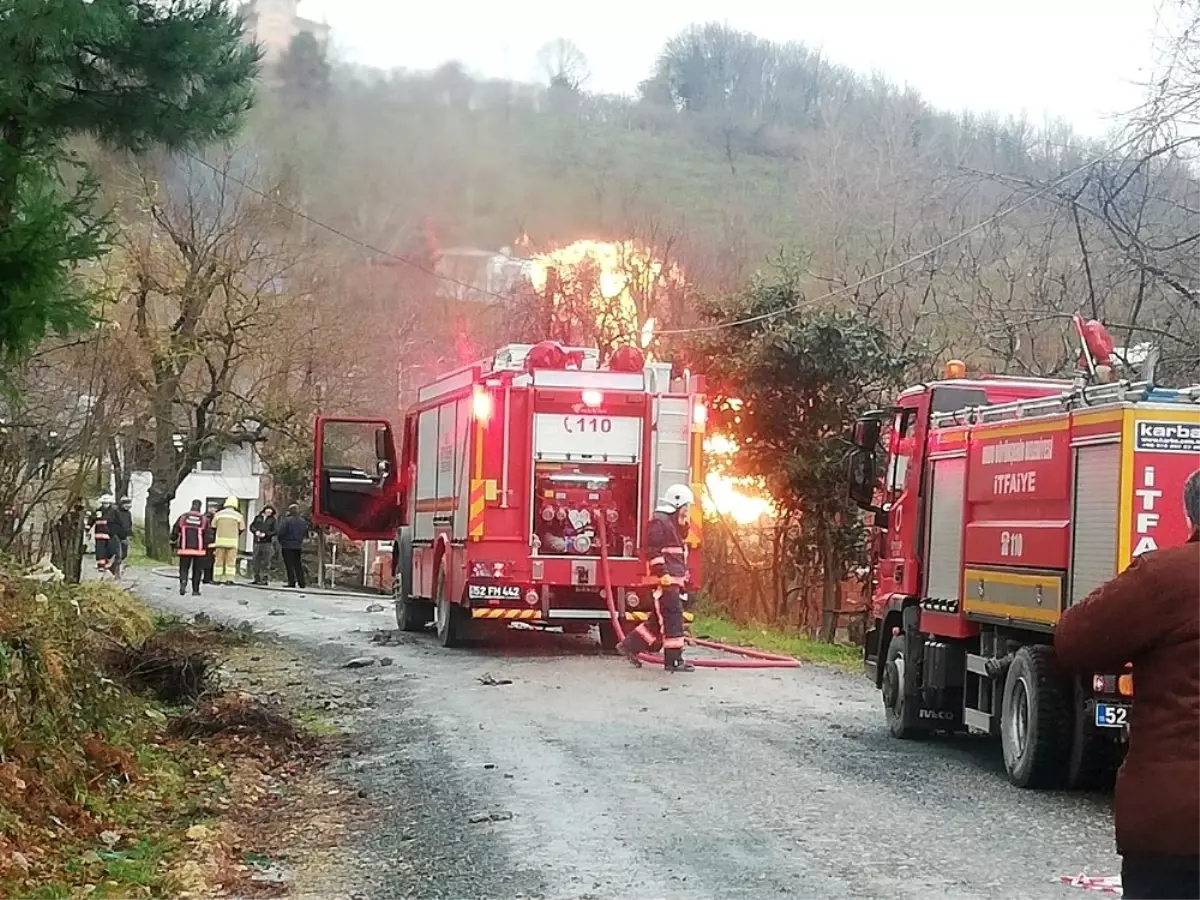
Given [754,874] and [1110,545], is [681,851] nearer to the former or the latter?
[754,874]

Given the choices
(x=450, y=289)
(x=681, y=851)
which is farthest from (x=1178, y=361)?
(x=450, y=289)

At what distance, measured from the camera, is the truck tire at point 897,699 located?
10625mm

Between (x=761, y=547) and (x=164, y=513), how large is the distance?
19.2 metres

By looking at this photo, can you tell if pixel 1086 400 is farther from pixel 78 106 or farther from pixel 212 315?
pixel 212 315

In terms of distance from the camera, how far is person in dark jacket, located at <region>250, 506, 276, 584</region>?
31453mm

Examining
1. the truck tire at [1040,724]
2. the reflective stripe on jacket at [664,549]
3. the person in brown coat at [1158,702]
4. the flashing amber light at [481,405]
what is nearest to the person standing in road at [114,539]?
the flashing amber light at [481,405]

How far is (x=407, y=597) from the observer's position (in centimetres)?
1834

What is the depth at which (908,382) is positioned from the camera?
70.7 ft

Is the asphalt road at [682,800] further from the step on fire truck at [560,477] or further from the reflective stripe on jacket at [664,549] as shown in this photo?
the step on fire truck at [560,477]

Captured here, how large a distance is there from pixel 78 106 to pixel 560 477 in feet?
23.2

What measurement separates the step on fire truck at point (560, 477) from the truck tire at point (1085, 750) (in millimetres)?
6967

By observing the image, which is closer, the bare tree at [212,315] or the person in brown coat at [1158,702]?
the person in brown coat at [1158,702]

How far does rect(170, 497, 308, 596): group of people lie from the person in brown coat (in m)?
21.2

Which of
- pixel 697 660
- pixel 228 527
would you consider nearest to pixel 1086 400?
pixel 697 660
